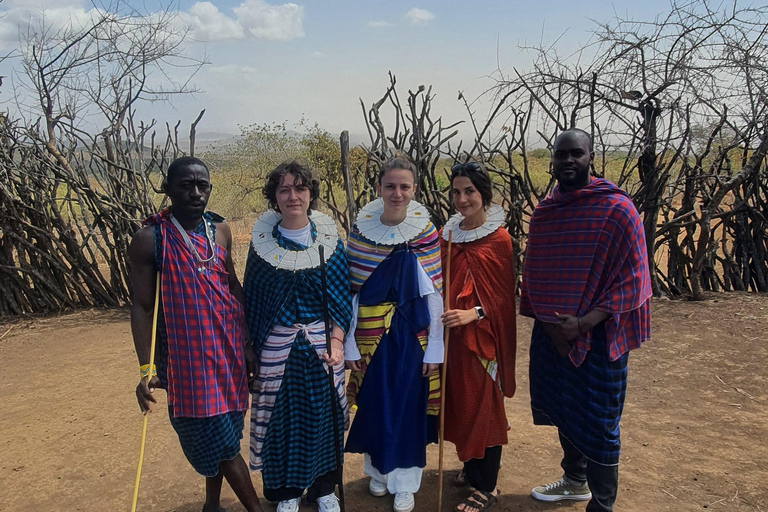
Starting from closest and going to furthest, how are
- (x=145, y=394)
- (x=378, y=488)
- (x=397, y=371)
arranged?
(x=145, y=394), (x=397, y=371), (x=378, y=488)

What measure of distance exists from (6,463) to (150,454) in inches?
31.1

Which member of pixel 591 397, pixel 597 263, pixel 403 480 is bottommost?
pixel 403 480

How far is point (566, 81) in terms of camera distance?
5.00m

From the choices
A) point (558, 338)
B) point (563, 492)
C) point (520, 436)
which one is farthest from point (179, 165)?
point (520, 436)

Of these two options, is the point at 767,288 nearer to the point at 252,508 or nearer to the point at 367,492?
the point at 367,492

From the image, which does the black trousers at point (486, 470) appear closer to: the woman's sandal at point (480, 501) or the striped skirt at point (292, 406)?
the woman's sandal at point (480, 501)

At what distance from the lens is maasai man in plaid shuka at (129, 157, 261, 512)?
2074 mm

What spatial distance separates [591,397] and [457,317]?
61 centimetres

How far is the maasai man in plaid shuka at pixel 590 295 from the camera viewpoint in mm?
2115

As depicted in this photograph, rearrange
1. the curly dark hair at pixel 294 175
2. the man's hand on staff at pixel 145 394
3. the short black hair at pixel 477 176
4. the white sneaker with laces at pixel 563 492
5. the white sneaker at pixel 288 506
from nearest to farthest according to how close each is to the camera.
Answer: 1. the man's hand on staff at pixel 145 394
2. the curly dark hair at pixel 294 175
3. the short black hair at pixel 477 176
4. the white sneaker at pixel 288 506
5. the white sneaker with laces at pixel 563 492

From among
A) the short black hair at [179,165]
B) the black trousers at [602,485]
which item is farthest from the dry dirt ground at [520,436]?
the short black hair at [179,165]

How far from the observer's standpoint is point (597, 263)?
215 cm

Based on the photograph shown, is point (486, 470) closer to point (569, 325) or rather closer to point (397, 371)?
point (397, 371)

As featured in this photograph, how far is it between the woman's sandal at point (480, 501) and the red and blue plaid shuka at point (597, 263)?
80cm
